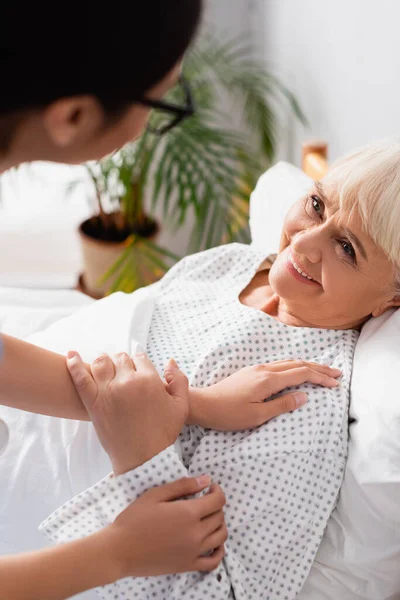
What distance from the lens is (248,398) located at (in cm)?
108

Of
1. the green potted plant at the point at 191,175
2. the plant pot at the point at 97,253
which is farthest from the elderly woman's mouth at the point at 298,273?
the plant pot at the point at 97,253

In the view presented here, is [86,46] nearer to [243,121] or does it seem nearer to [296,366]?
[296,366]

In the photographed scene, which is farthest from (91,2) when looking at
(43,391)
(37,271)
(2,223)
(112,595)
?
(2,223)

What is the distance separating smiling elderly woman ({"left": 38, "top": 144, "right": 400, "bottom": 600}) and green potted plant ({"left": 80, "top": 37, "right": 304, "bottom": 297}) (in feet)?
2.92

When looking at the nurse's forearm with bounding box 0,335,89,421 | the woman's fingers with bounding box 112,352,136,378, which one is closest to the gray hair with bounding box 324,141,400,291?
the woman's fingers with bounding box 112,352,136,378

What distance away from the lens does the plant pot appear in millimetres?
2594

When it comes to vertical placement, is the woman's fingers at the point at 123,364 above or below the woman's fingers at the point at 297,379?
above

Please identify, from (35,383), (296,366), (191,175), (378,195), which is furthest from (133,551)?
(191,175)

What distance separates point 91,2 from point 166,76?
0.10 meters

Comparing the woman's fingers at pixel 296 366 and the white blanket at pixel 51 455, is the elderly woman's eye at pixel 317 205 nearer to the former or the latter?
the woman's fingers at pixel 296 366

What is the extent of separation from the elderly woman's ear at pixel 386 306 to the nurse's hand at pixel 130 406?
39cm

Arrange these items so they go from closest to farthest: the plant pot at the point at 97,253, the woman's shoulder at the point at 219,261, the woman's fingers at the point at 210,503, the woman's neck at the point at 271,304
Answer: the woman's fingers at the point at 210,503, the woman's neck at the point at 271,304, the woman's shoulder at the point at 219,261, the plant pot at the point at 97,253

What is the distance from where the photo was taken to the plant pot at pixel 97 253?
8.51 feet

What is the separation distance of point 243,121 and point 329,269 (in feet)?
5.95
